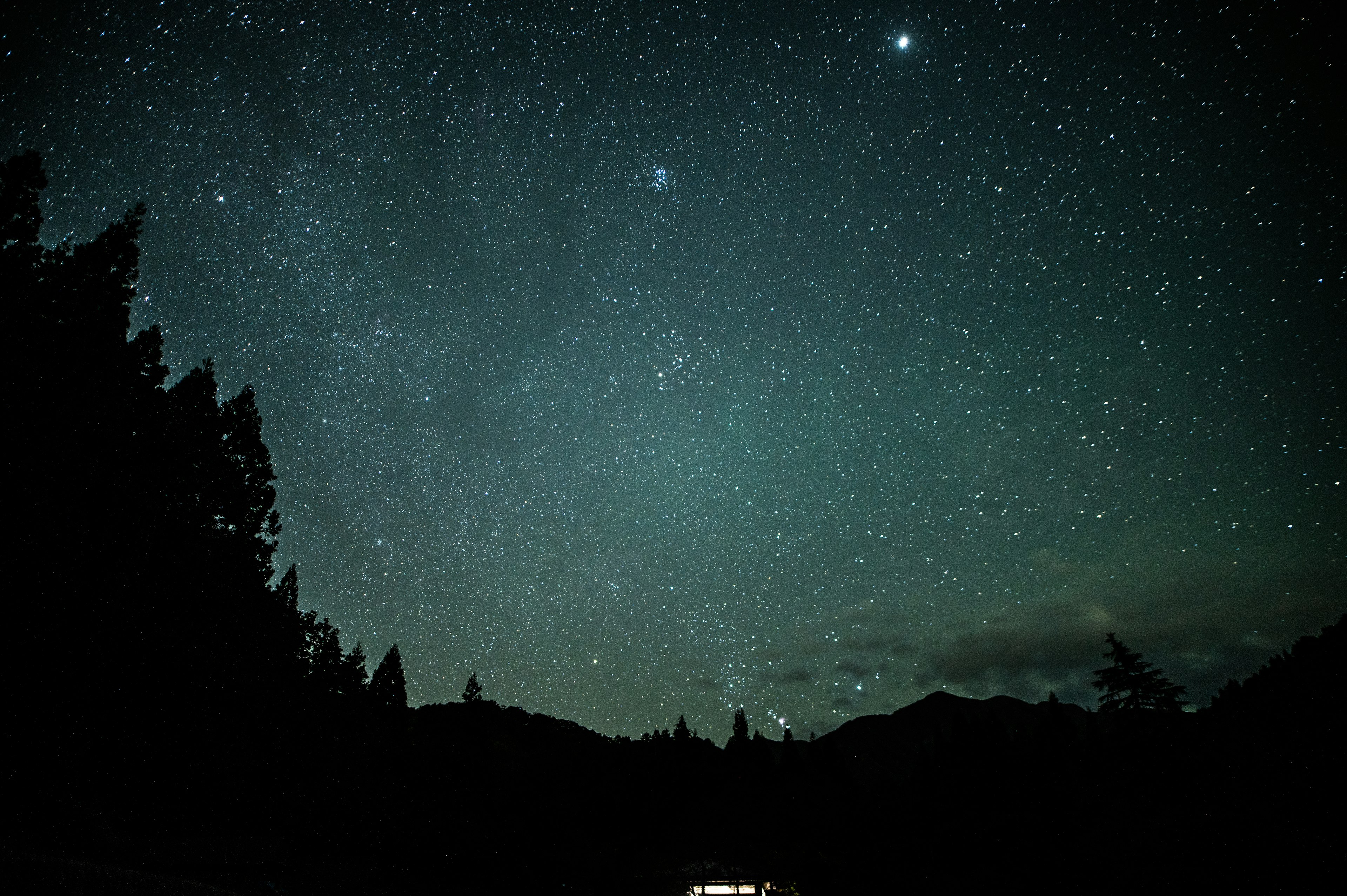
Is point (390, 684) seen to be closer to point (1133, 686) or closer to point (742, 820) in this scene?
point (742, 820)

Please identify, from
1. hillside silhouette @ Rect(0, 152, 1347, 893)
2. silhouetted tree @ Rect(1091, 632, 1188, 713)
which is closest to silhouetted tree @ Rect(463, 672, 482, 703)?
hillside silhouette @ Rect(0, 152, 1347, 893)

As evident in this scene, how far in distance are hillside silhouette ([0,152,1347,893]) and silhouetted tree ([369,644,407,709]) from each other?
38 centimetres

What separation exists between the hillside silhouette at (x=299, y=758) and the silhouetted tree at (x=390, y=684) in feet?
1.26

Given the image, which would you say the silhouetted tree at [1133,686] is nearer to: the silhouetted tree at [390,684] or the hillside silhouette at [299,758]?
the hillside silhouette at [299,758]

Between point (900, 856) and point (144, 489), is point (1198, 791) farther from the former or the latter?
point (144, 489)

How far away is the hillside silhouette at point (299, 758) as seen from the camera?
11.6 meters

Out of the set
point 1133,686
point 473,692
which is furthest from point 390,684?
point 1133,686

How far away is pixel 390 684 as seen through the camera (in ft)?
195

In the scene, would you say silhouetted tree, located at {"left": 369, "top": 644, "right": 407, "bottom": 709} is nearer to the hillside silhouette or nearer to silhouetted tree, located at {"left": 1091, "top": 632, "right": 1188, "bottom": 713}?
the hillside silhouette

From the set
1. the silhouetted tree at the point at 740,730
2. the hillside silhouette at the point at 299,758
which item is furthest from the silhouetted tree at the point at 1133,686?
the silhouetted tree at the point at 740,730

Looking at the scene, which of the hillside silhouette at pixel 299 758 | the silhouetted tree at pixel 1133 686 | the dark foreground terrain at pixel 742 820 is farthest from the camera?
the silhouetted tree at pixel 1133 686

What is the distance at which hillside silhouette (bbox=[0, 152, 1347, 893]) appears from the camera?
38.0 ft

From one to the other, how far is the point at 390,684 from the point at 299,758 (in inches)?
1659

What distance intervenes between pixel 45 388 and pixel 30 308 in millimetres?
1775
